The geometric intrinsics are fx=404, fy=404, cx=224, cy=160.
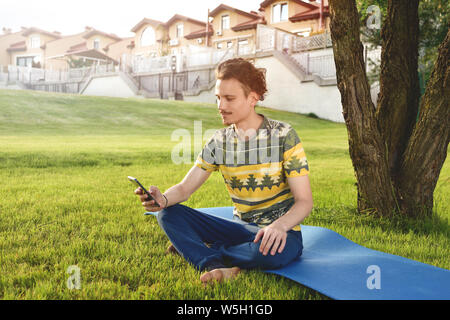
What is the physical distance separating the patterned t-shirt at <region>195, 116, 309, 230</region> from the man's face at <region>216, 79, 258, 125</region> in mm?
192

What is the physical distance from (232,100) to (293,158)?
1.54 ft

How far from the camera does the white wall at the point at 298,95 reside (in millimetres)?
20172

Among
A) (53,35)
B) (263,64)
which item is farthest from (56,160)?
(53,35)

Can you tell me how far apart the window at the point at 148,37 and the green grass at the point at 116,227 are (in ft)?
98.5

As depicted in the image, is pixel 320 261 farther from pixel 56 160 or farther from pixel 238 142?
pixel 56 160

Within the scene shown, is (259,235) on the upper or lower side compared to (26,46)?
lower

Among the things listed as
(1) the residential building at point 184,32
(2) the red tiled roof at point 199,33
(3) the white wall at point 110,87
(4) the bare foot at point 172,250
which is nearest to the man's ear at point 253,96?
(4) the bare foot at point 172,250

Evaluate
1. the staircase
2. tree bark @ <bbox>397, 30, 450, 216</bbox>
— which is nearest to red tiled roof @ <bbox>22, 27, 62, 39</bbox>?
the staircase

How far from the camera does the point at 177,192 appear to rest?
2.44m

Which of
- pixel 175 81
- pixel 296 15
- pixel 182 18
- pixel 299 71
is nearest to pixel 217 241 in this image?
pixel 299 71

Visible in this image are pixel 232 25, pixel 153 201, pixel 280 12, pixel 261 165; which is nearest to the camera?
pixel 153 201

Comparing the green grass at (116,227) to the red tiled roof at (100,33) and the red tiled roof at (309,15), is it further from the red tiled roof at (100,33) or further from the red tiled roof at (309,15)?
the red tiled roof at (100,33)

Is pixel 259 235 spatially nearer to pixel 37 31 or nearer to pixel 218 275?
pixel 218 275
